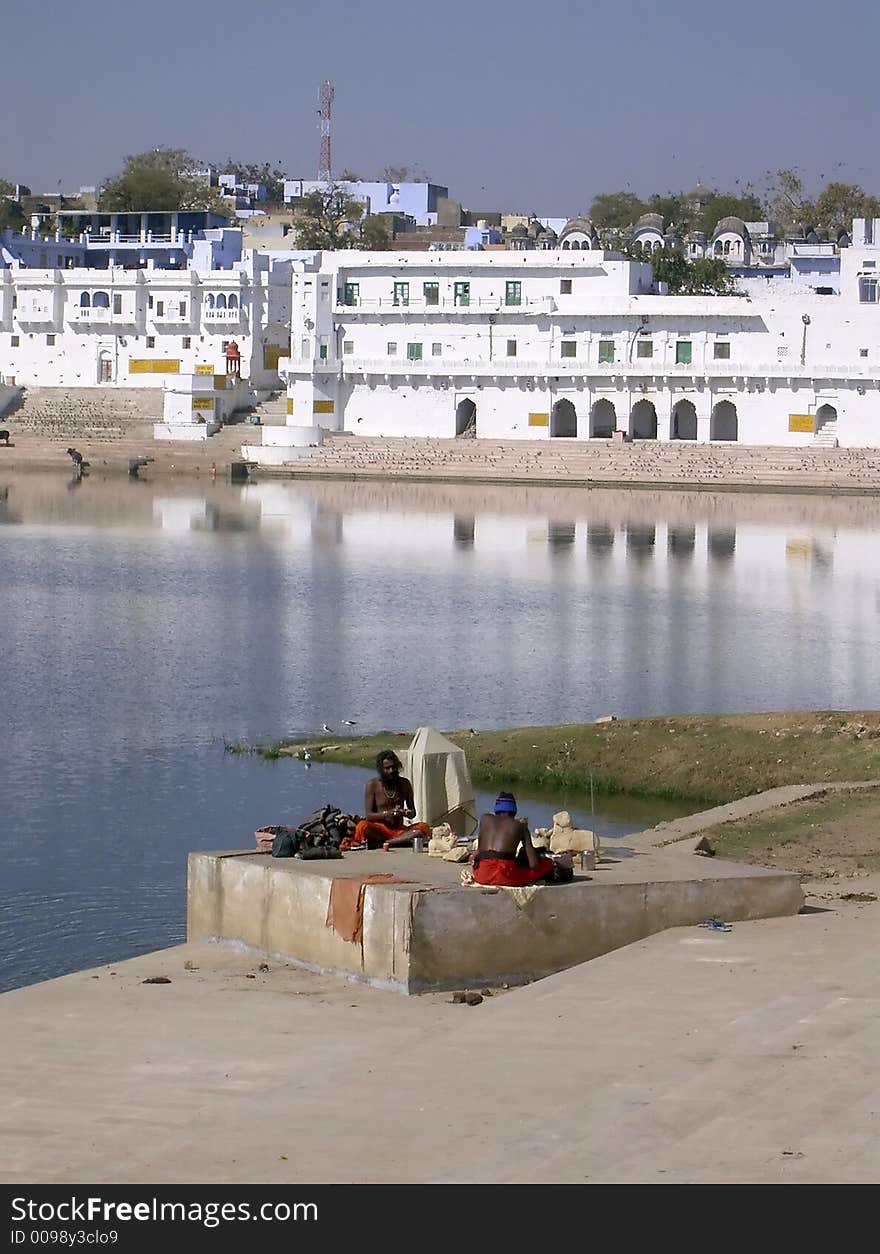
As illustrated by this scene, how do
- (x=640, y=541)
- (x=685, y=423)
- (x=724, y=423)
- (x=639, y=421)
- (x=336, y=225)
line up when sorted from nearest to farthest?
(x=640, y=541)
(x=724, y=423)
(x=685, y=423)
(x=639, y=421)
(x=336, y=225)

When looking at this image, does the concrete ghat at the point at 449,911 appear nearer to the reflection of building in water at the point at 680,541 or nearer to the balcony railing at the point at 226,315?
the reflection of building in water at the point at 680,541

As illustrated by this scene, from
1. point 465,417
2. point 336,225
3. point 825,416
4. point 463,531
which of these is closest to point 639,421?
point 465,417

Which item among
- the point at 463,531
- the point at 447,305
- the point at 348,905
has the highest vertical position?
the point at 447,305

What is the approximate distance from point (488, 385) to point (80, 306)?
16.5m

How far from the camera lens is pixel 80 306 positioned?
2884 inches

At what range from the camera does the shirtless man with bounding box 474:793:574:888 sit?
9.82 m

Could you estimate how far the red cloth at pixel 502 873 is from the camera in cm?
980

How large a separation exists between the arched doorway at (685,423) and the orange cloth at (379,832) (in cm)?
5529

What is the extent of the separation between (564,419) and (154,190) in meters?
35.8

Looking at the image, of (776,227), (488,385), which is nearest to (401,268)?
(488,385)

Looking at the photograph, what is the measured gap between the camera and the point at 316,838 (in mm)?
10805

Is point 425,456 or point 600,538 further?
point 425,456

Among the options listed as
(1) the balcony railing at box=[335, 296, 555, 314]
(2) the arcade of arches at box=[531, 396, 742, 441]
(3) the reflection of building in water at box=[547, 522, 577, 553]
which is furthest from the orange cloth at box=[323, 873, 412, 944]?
(1) the balcony railing at box=[335, 296, 555, 314]

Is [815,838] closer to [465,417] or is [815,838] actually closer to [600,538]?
[600,538]
